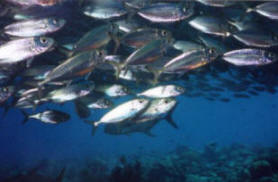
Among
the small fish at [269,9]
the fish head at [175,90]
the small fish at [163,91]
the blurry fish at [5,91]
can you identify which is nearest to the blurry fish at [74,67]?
the small fish at [163,91]

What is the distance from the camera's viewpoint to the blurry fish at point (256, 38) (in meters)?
5.32

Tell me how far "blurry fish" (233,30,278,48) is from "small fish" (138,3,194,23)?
4.07ft

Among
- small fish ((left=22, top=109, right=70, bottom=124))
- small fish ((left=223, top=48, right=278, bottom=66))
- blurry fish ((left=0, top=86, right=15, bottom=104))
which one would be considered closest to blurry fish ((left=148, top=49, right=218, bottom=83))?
small fish ((left=223, top=48, right=278, bottom=66))

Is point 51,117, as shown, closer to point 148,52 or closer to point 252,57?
point 148,52

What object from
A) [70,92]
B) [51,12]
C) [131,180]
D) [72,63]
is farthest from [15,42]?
[131,180]

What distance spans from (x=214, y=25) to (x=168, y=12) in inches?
50.7

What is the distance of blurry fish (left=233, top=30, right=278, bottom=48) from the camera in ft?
17.5

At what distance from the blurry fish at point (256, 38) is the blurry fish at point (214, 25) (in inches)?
14.6

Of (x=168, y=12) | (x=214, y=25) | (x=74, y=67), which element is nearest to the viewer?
(x=74, y=67)

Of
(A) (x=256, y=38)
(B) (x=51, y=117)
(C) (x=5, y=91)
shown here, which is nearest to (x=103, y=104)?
(B) (x=51, y=117)

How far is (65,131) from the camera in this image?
138 meters

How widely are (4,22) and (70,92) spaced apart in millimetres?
3998

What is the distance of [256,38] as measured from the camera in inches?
210

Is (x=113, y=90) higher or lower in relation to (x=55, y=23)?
lower
